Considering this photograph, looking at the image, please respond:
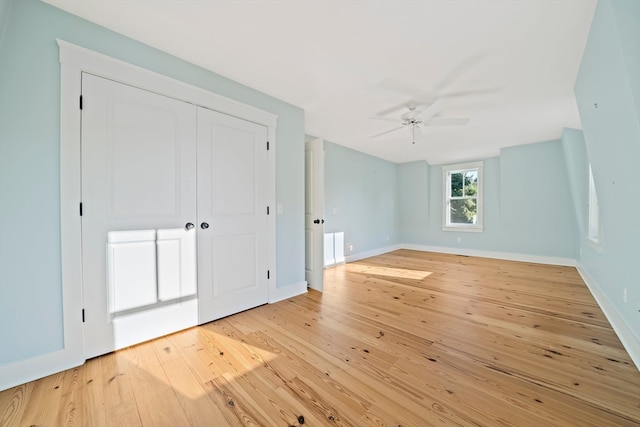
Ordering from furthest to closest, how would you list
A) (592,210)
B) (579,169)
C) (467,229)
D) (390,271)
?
(467,229) → (390,271) → (579,169) → (592,210)

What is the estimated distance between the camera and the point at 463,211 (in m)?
6.18

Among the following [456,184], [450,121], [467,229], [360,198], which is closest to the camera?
[450,121]

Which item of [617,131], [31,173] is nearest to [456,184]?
[617,131]

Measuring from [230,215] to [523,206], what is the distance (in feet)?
19.1

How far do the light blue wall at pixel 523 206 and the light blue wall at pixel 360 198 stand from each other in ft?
3.43

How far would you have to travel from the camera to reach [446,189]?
6.36 m

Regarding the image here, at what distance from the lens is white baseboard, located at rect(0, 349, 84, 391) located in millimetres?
1491

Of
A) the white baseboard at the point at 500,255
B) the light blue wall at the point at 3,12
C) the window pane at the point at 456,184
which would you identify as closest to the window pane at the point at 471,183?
the window pane at the point at 456,184

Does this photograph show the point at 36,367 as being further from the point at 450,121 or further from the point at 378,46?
the point at 450,121

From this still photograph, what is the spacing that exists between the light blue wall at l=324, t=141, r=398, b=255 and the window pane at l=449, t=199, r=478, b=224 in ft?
4.69

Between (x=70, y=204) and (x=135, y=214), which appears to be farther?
(x=135, y=214)

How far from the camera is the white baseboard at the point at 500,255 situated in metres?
4.75

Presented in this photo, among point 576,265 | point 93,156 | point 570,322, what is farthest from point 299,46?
point 576,265

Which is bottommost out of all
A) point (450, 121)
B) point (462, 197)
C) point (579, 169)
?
point (462, 197)
